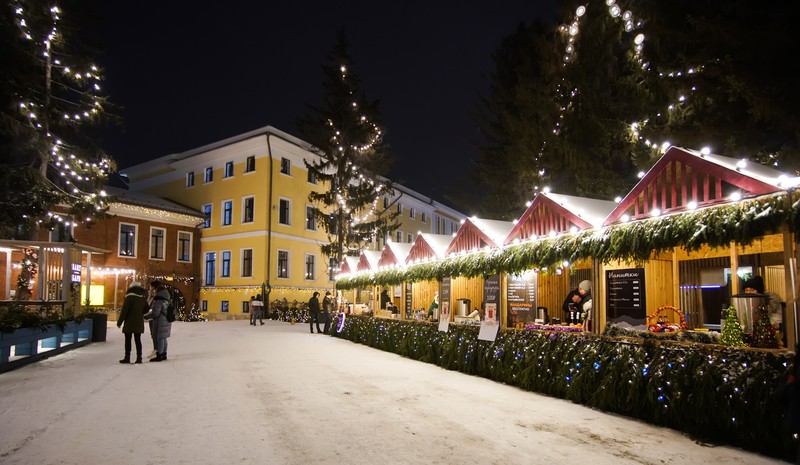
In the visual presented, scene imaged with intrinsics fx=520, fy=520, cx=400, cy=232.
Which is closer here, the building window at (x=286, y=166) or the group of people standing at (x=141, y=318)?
the group of people standing at (x=141, y=318)

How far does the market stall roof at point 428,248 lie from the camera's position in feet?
46.1

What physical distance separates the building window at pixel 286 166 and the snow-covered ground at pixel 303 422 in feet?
83.4

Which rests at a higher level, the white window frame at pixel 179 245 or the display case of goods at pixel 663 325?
the white window frame at pixel 179 245

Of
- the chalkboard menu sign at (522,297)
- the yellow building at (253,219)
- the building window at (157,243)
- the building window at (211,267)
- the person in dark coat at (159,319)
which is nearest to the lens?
the person in dark coat at (159,319)

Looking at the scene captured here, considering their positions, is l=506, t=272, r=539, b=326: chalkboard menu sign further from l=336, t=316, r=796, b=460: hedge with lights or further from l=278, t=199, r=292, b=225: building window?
l=278, t=199, r=292, b=225: building window

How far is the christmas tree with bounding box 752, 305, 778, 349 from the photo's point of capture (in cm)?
616

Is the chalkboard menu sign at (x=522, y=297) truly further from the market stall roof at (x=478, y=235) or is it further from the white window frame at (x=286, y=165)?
the white window frame at (x=286, y=165)

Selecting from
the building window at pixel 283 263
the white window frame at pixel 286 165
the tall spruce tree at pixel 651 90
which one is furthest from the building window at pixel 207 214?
the tall spruce tree at pixel 651 90

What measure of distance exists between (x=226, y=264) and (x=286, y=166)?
7.80m

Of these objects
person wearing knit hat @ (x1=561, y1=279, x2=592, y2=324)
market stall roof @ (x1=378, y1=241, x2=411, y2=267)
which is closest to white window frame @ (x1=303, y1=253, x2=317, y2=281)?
market stall roof @ (x1=378, y1=241, x2=411, y2=267)

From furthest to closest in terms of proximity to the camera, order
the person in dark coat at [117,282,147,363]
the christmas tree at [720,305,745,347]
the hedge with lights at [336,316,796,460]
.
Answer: the person in dark coat at [117,282,147,363]
the christmas tree at [720,305,745,347]
the hedge with lights at [336,316,796,460]

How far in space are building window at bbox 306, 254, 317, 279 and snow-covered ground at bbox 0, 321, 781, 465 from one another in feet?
86.2

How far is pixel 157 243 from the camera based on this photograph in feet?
108

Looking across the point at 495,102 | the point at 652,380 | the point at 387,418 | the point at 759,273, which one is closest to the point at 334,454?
the point at 387,418
